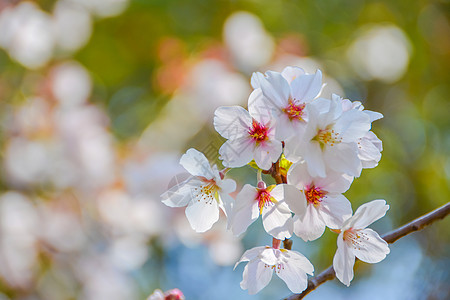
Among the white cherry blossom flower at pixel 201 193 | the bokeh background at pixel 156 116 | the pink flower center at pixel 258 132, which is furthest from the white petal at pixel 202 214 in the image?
the bokeh background at pixel 156 116

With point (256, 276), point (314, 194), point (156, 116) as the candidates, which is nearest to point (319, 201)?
point (314, 194)

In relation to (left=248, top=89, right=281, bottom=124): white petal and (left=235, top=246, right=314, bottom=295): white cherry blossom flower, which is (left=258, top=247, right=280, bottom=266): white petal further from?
(left=248, top=89, right=281, bottom=124): white petal

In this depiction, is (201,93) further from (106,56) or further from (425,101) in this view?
(425,101)

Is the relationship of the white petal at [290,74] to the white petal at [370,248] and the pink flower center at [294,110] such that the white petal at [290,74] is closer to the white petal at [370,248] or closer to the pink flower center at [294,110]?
the pink flower center at [294,110]

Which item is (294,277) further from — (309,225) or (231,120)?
(231,120)

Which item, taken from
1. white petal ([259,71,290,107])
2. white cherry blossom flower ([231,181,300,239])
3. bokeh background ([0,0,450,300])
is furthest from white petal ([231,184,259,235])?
bokeh background ([0,0,450,300])

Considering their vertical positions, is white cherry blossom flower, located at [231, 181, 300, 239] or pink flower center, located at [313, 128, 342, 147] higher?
pink flower center, located at [313, 128, 342, 147]
